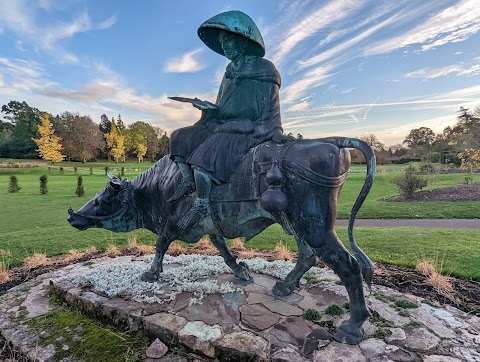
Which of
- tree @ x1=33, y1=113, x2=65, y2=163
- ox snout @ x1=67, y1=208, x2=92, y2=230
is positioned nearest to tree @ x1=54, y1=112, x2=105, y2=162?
tree @ x1=33, y1=113, x2=65, y2=163

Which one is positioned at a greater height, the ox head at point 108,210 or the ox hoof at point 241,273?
the ox head at point 108,210

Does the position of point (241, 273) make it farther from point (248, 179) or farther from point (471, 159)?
point (471, 159)

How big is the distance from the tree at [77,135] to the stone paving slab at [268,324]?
49424 mm

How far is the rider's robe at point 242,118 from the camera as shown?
331 centimetres

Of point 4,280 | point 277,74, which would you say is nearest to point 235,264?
point 277,74

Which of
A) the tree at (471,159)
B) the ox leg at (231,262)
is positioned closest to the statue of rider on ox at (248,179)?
the ox leg at (231,262)

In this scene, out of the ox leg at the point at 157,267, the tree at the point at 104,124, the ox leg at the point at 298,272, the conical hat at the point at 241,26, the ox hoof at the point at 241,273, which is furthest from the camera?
the tree at the point at 104,124

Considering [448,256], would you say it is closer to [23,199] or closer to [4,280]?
[4,280]

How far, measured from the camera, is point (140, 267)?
4730mm

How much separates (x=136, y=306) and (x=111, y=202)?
1506 mm

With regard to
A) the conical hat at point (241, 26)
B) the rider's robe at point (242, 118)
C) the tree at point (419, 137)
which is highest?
the tree at point (419, 137)

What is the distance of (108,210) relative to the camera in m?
4.31

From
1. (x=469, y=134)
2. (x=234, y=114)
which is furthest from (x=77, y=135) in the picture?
(x=234, y=114)

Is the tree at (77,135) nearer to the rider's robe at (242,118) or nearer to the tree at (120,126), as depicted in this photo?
the tree at (120,126)
